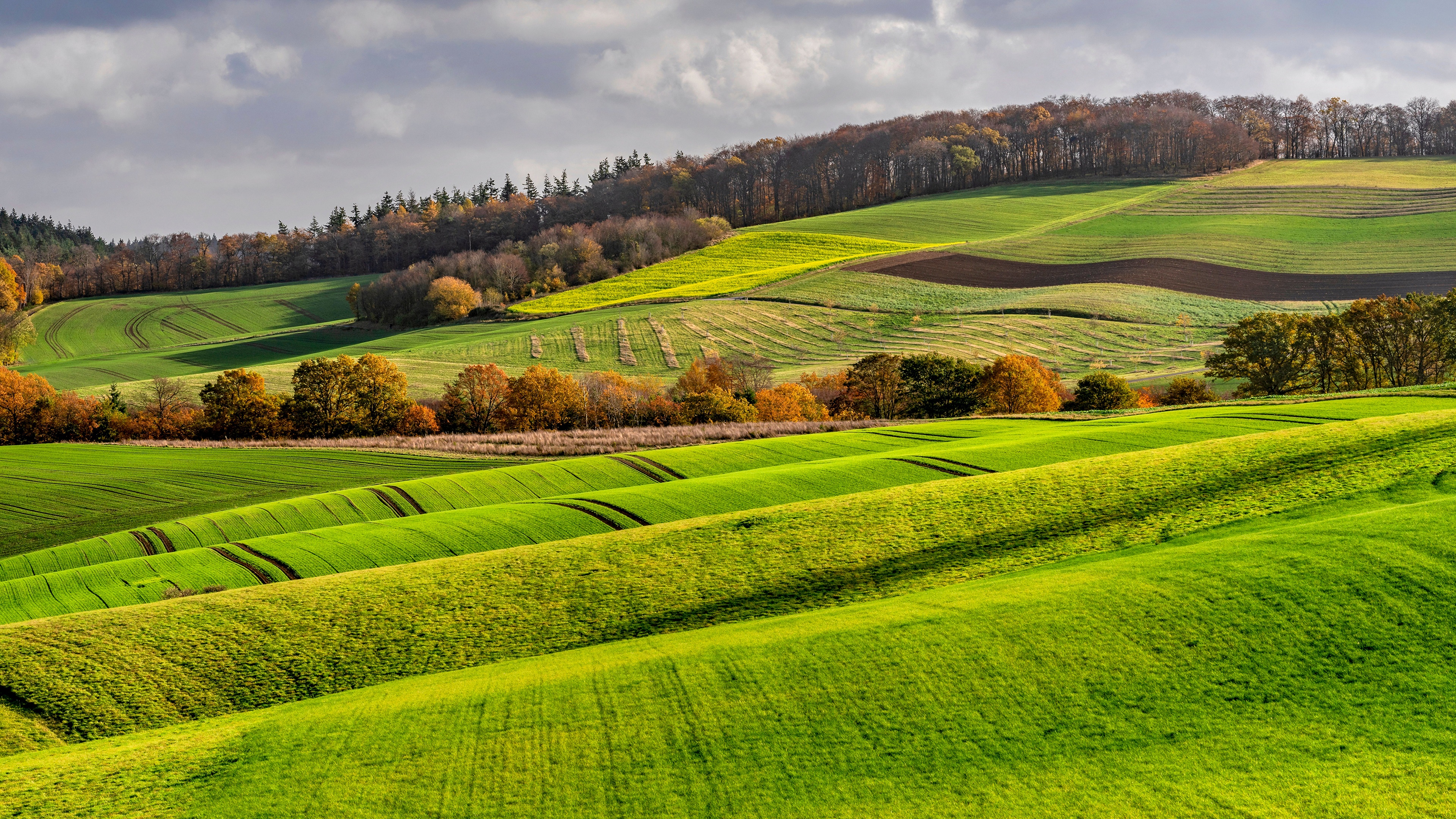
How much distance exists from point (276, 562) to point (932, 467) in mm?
19087

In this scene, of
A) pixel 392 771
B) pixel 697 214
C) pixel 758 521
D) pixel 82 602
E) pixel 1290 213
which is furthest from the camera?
pixel 697 214

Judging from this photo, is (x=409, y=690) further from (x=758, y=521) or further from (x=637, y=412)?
(x=637, y=412)

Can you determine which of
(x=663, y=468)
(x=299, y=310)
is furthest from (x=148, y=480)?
(x=299, y=310)

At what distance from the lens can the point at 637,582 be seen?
1638 cm

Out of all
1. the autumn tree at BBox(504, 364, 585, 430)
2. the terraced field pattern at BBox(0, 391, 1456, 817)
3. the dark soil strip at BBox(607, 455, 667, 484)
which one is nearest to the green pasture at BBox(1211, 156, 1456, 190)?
the autumn tree at BBox(504, 364, 585, 430)

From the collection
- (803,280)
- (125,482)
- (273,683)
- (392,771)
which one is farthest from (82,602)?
(803,280)

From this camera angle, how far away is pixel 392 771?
962cm

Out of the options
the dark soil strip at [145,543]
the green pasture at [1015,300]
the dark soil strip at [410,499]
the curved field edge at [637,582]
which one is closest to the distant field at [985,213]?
the green pasture at [1015,300]

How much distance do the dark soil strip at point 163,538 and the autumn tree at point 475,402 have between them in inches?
1114

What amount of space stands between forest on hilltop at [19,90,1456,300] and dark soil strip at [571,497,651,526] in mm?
123715

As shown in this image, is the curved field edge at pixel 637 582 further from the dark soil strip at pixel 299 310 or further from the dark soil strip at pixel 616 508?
the dark soil strip at pixel 299 310

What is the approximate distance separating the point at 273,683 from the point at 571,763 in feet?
21.3

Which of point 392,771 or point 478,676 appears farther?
point 478,676

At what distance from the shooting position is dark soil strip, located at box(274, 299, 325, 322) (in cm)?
13900
